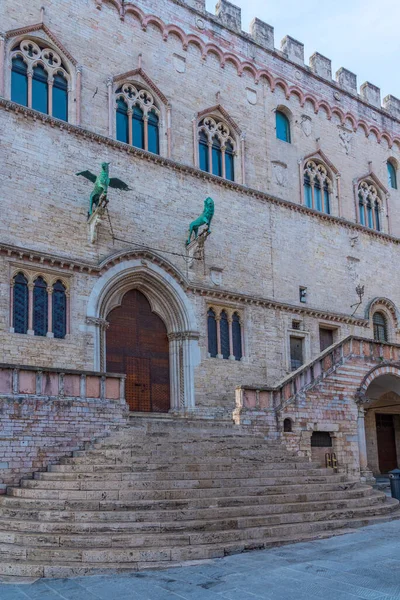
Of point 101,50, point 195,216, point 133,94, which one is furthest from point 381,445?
point 101,50

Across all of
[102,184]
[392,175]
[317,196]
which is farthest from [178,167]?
[392,175]

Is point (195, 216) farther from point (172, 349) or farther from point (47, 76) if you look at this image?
point (47, 76)

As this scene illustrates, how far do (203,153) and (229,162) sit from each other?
3.81ft

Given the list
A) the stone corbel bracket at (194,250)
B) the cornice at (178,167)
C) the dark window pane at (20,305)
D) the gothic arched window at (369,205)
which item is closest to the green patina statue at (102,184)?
the cornice at (178,167)

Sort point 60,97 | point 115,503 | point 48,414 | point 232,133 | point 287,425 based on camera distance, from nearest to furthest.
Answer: point 115,503 < point 48,414 < point 287,425 < point 60,97 < point 232,133

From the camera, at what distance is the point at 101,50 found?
19281mm

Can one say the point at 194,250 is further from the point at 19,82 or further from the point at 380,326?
the point at 380,326

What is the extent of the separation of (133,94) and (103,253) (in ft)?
18.4

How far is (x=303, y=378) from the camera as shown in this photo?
17203 mm

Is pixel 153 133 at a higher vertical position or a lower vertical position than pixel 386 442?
higher

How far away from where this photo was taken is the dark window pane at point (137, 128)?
19.6 metres

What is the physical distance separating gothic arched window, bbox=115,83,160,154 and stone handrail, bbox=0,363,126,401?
829cm

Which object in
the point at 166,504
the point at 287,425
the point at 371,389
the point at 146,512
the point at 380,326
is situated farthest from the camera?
the point at 380,326

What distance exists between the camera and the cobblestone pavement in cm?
765
